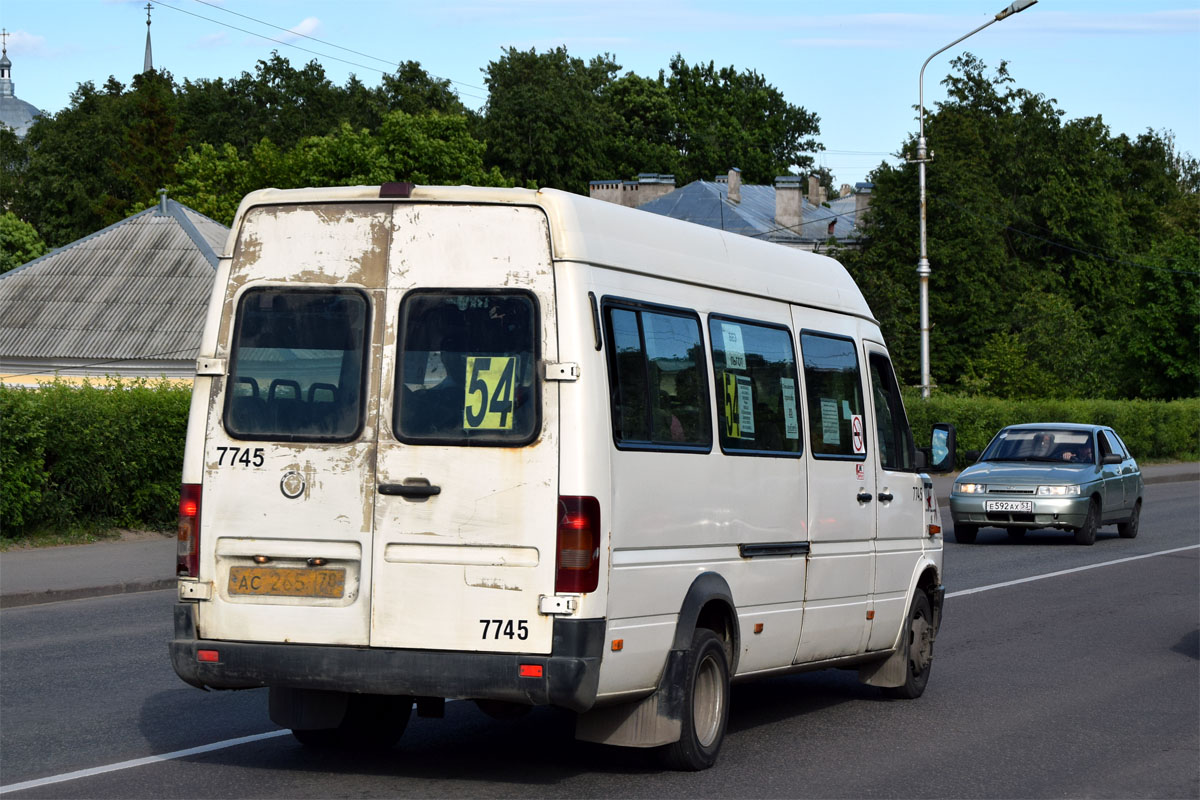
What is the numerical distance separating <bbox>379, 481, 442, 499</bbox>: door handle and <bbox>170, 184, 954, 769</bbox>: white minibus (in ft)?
0.04

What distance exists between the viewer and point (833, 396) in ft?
29.3

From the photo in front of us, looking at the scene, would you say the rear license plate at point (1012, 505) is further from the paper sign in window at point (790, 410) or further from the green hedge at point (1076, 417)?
the paper sign in window at point (790, 410)

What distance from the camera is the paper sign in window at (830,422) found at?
28.7ft

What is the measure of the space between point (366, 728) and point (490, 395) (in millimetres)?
2162

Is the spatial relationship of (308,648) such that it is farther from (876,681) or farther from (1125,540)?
(1125,540)

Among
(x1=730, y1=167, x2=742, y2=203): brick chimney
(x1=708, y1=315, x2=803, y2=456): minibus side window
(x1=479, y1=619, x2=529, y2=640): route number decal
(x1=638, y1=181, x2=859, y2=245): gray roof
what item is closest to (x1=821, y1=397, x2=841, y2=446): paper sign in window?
(x1=708, y1=315, x2=803, y2=456): minibus side window

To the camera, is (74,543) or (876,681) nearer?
(876,681)

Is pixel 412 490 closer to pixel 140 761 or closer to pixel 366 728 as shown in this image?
pixel 366 728

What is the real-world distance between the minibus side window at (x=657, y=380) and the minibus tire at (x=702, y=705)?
92cm

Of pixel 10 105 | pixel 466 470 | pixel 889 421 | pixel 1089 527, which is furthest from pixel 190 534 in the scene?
pixel 10 105

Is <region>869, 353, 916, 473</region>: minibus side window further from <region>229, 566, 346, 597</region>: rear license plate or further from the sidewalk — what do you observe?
the sidewalk

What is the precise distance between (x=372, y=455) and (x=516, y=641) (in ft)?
3.28

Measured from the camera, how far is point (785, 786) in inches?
280

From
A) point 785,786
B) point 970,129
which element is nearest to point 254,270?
point 785,786
